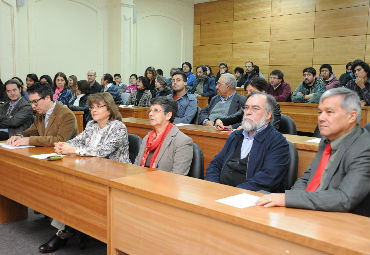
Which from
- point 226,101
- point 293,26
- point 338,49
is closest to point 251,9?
point 293,26

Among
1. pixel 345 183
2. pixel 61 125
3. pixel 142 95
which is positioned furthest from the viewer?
pixel 142 95

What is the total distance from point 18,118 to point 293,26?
8.06 metres

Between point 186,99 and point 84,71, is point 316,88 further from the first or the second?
point 84,71

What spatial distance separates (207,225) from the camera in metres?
1.51

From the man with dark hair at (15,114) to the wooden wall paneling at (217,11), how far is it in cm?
837

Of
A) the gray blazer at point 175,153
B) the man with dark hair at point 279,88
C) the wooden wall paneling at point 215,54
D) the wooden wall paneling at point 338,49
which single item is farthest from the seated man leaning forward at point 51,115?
the wooden wall paneling at point 215,54

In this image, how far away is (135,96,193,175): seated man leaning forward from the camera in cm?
249

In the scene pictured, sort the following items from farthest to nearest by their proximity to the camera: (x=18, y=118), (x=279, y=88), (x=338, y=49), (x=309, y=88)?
1. (x=338, y=49)
2. (x=309, y=88)
3. (x=279, y=88)
4. (x=18, y=118)

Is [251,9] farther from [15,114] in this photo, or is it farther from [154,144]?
[154,144]

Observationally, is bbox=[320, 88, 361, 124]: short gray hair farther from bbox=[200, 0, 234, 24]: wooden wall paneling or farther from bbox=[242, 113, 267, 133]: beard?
bbox=[200, 0, 234, 24]: wooden wall paneling

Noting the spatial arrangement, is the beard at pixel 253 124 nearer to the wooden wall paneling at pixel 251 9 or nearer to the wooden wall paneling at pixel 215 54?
the wooden wall paneling at pixel 251 9

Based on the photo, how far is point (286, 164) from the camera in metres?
2.30

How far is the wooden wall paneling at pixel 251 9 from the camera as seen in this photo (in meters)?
10.7

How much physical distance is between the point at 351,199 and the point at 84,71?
9210 millimetres
